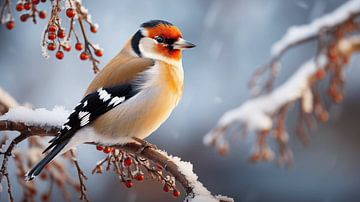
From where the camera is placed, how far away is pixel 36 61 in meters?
4.25

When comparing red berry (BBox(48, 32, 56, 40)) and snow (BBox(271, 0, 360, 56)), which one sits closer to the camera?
red berry (BBox(48, 32, 56, 40))

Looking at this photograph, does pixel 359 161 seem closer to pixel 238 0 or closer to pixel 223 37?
pixel 223 37

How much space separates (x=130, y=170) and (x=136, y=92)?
8.9 inches

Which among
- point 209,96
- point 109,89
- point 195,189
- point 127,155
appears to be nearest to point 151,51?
point 109,89

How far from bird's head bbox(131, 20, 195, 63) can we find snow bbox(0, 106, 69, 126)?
31 centimetres

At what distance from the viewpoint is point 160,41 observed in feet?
5.30

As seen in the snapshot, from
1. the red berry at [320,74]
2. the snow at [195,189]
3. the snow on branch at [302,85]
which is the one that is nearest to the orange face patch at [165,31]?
the snow at [195,189]

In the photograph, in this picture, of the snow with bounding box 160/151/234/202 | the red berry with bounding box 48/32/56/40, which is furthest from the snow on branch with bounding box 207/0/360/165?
the red berry with bounding box 48/32/56/40

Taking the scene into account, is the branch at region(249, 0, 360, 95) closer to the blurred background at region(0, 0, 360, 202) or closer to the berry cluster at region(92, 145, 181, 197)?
the berry cluster at region(92, 145, 181, 197)

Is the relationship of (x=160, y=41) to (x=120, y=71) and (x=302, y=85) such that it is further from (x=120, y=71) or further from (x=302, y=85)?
(x=302, y=85)

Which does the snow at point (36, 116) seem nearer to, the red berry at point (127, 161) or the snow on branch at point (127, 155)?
the snow on branch at point (127, 155)

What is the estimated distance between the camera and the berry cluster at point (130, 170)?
1318mm

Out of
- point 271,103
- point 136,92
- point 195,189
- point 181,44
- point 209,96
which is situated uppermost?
point 209,96

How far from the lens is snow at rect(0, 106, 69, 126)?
137 cm
